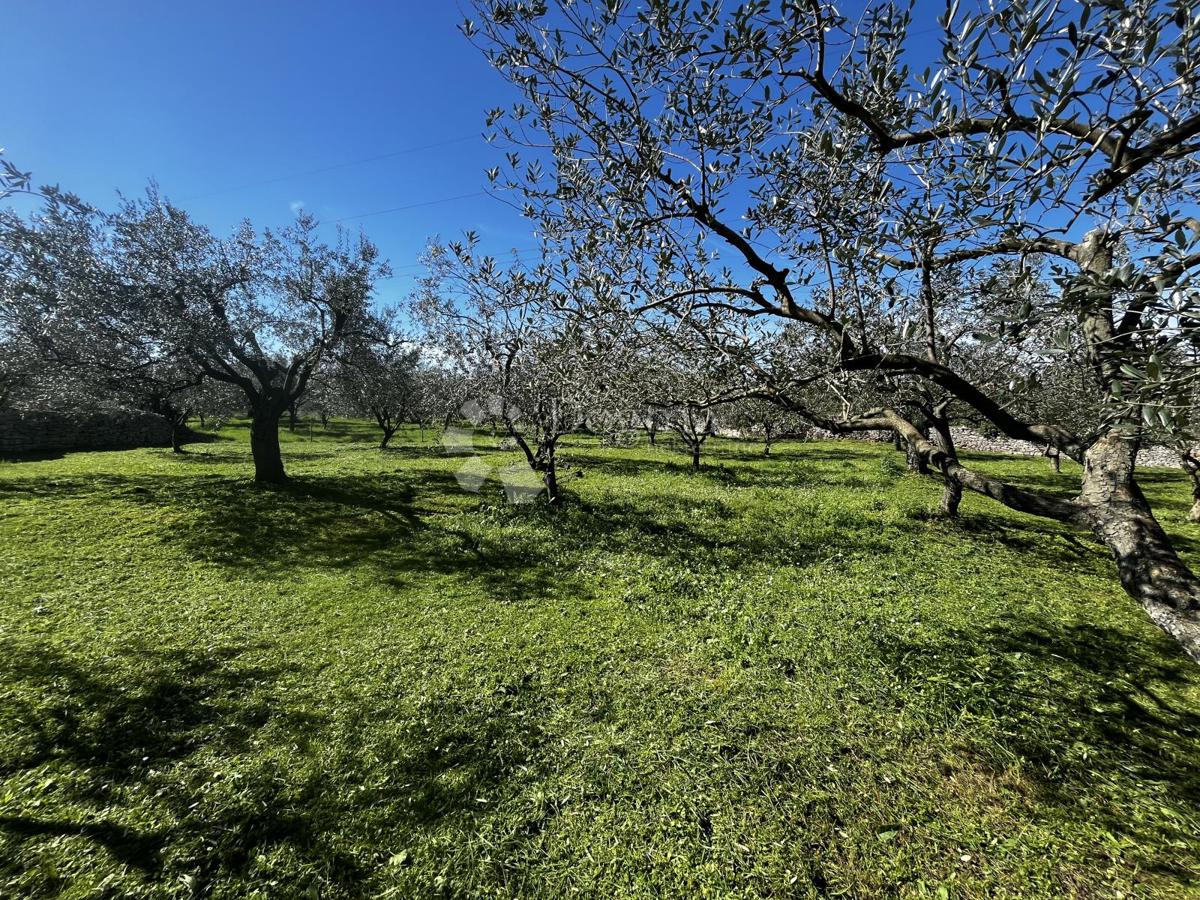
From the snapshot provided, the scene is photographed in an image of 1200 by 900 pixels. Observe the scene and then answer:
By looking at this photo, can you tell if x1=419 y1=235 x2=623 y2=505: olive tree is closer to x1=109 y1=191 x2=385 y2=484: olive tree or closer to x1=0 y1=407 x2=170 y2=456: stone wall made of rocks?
x1=109 y1=191 x2=385 y2=484: olive tree

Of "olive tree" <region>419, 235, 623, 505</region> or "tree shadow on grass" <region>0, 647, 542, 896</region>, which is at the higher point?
"olive tree" <region>419, 235, 623, 505</region>

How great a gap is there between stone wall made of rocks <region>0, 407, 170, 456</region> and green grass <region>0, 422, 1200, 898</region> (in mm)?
21199

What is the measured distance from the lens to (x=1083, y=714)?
5324 mm

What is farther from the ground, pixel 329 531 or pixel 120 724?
pixel 329 531

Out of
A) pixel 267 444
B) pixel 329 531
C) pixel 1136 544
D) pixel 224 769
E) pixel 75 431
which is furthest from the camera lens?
pixel 75 431

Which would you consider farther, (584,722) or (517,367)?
(517,367)

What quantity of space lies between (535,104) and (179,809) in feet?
26.3

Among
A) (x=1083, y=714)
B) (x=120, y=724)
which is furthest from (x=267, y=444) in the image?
(x=1083, y=714)

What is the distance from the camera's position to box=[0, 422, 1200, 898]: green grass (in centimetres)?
370

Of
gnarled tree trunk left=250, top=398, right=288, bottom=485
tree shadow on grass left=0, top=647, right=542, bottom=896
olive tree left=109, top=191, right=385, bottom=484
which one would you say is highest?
olive tree left=109, top=191, right=385, bottom=484

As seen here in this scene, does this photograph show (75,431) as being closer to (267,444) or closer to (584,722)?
(267,444)

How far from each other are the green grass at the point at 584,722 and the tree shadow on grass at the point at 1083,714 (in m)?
0.04

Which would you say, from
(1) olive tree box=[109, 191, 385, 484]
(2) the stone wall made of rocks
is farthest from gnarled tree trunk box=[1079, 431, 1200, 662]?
(2) the stone wall made of rocks

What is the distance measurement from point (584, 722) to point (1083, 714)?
607 centimetres
